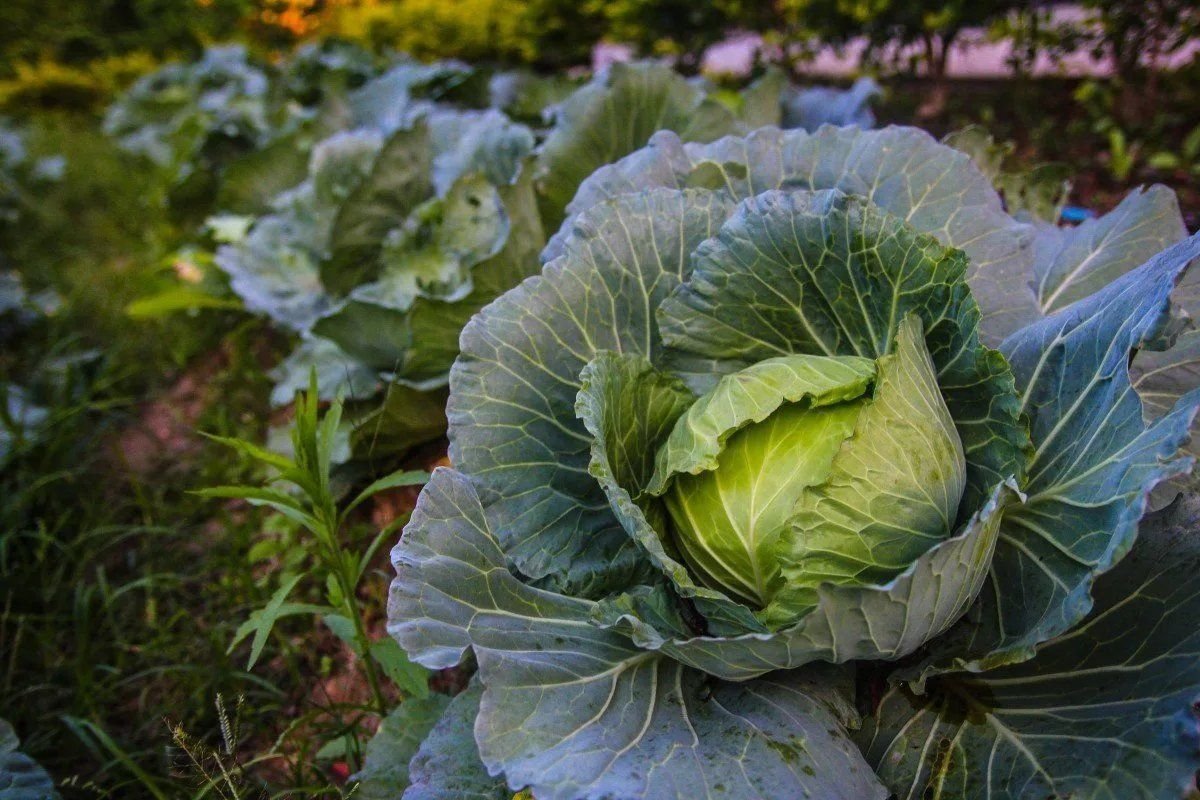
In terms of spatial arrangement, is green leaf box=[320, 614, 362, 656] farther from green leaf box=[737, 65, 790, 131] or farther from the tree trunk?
the tree trunk

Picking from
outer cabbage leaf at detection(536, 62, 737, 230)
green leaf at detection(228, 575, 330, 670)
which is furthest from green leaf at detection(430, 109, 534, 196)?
green leaf at detection(228, 575, 330, 670)

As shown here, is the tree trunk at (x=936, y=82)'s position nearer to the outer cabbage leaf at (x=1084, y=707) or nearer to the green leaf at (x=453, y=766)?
the outer cabbage leaf at (x=1084, y=707)

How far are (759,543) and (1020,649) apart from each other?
0.41m

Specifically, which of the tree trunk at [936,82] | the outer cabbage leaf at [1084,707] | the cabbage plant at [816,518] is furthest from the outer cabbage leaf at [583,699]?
the tree trunk at [936,82]

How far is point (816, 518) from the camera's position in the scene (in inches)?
51.2

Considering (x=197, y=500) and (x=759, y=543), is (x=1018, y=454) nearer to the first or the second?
(x=759, y=543)

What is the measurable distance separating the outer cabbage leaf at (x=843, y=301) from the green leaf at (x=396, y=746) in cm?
94

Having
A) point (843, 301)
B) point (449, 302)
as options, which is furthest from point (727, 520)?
point (449, 302)

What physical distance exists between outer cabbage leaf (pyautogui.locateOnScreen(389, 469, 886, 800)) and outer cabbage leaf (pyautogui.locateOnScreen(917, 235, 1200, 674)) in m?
0.27

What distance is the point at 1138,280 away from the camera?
135cm

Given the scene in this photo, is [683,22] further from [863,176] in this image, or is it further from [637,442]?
[637,442]

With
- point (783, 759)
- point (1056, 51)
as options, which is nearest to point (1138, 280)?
point (783, 759)

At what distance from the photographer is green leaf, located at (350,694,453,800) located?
167 centimetres

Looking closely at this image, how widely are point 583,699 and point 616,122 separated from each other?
1.85 meters
